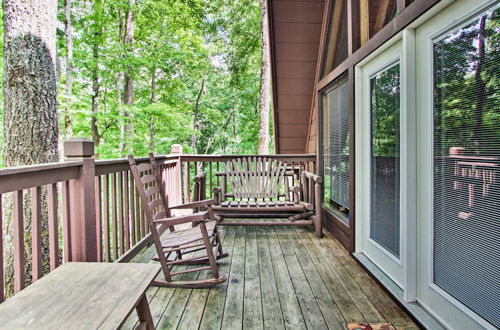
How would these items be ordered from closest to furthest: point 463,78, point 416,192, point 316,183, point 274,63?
point 463,78 → point 416,192 → point 316,183 → point 274,63

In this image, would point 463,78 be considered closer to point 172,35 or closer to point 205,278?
point 205,278

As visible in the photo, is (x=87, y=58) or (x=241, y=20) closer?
(x=87, y=58)

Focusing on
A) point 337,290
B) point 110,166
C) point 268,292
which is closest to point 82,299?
point 268,292

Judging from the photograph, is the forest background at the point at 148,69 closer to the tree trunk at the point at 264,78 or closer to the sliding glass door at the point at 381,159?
the tree trunk at the point at 264,78

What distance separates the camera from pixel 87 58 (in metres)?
8.62

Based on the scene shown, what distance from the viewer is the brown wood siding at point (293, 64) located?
469 cm

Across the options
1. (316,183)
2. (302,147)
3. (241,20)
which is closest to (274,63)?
(302,147)

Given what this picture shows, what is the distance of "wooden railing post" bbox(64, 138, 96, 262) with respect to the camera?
79.6 inches

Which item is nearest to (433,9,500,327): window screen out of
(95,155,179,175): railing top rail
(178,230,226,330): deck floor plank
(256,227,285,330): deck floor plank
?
(256,227,285,330): deck floor plank

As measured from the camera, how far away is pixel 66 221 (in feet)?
6.48

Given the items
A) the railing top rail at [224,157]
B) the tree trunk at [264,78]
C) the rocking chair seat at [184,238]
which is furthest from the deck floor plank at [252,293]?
the tree trunk at [264,78]

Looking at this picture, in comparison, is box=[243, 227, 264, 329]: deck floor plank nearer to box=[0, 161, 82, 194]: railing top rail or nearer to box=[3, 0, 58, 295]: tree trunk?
box=[0, 161, 82, 194]: railing top rail

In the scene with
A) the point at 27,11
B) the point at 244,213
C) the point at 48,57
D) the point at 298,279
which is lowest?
the point at 298,279

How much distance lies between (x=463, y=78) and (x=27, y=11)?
3.82m
